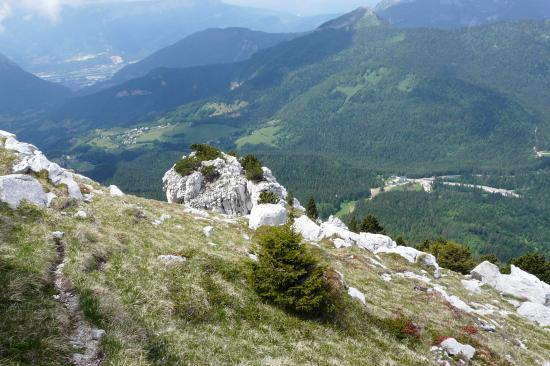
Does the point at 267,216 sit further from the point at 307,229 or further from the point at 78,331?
the point at 78,331

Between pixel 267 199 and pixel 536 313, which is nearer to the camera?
pixel 536 313

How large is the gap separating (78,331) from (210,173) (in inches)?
3288

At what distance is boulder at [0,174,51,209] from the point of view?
29.4 m

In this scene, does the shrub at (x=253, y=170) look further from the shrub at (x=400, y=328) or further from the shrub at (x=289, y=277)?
the shrub at (x=400, y=328)

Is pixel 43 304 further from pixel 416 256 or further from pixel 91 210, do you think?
pixel 416 256

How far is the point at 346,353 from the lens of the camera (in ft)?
75.5

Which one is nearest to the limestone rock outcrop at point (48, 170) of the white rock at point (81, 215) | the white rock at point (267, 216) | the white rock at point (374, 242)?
the white rock at point (81, 215)

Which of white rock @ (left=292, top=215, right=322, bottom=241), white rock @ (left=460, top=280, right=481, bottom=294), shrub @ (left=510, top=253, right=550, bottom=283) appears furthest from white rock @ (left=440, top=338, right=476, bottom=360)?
shrub @ (left=510, top=253, right=550, bottom=283)

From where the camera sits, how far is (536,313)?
5169 cm

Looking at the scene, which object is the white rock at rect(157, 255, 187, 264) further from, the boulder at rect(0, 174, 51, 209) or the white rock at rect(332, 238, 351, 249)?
the white rock at rect(332, 238, 351, 249)

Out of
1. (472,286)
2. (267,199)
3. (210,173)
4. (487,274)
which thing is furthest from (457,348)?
(210,173)

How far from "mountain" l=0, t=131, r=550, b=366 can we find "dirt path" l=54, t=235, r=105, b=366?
6 cm

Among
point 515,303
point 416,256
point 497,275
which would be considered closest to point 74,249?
point 416,256

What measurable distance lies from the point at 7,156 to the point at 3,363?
127 feet
